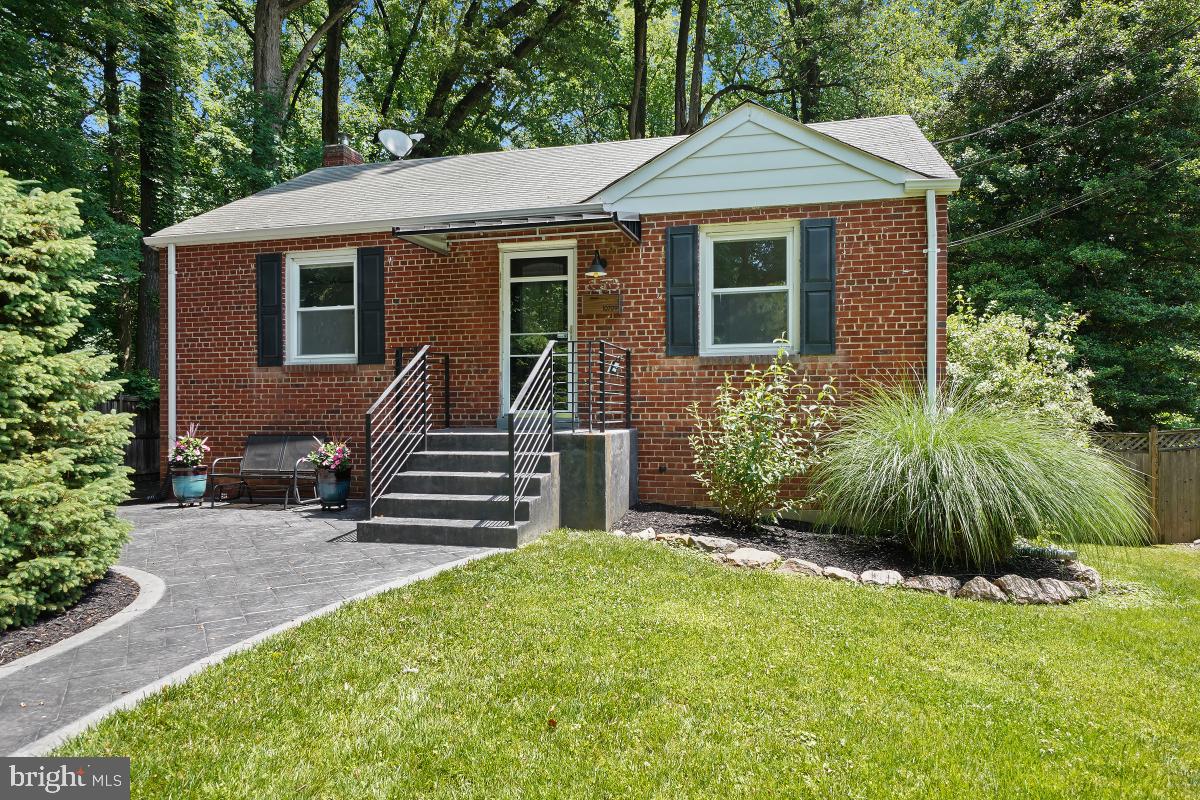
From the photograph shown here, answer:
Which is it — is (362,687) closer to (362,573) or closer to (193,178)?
(362,573)

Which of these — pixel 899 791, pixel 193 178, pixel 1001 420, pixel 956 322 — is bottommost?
pixel 899 791

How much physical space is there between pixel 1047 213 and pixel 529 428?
13446mm

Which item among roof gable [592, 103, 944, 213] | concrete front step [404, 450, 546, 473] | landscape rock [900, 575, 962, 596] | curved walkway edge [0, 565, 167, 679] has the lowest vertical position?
landscape rock [900, 575, 962, 596]

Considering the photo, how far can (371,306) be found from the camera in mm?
8688

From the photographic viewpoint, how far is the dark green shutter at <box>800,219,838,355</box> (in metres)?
7.23

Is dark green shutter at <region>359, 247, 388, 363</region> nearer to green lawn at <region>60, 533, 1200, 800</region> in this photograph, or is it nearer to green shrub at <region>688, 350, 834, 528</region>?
green shrub at <region>688, 350, 834, 528</region>

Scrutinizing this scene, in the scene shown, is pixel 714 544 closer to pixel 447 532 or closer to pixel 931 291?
pixel 447 532

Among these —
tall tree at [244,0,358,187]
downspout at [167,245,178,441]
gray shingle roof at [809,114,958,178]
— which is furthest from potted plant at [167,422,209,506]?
tall tree at [244,0,358,187]

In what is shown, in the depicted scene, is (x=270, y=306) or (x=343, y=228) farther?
(x=270, y=306)

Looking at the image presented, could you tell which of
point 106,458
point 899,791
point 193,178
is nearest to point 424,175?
point 106,458

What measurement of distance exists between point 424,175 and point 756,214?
18.7 feet

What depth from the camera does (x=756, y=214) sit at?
7457 millimetres

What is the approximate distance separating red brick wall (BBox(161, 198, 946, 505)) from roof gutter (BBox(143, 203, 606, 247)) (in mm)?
145

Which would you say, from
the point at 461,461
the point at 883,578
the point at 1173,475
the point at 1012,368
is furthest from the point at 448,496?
the point at 1173,475
